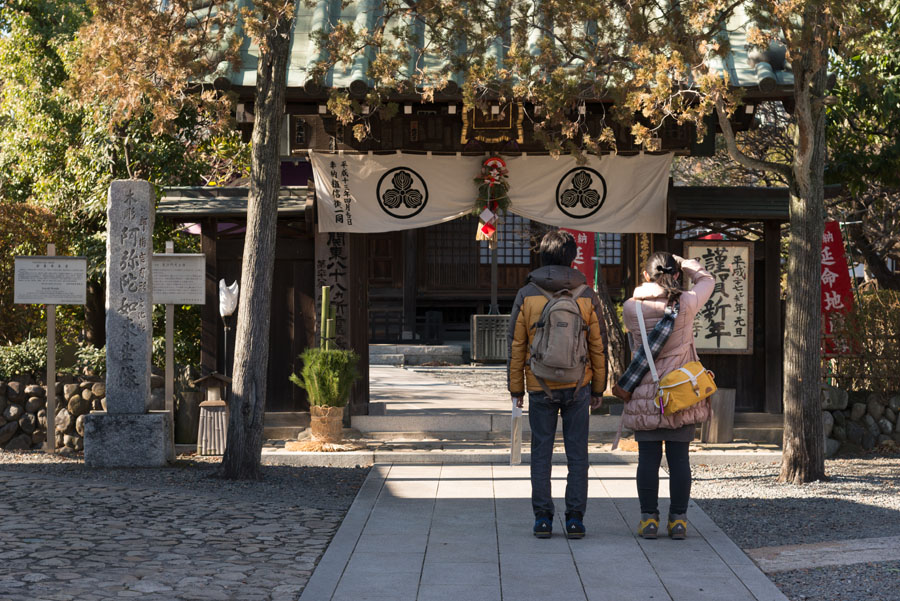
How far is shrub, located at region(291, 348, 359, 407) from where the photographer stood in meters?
11.0

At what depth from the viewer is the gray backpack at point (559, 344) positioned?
250 inches

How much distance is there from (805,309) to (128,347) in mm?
6771

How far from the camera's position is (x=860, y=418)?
1202cm

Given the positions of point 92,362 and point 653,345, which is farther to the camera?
point 92,362

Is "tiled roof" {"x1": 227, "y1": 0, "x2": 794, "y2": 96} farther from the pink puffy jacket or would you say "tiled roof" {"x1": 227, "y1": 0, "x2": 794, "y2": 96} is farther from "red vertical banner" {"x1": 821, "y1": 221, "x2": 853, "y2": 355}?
the pink puffy jacket

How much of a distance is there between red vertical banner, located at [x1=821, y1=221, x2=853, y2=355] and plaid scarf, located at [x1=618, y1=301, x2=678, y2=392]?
698 centimetres

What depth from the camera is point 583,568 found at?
5.82m

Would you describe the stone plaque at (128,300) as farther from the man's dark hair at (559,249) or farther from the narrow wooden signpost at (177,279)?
the man's dark hair at (559,249)

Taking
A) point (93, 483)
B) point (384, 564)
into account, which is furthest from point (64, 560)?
point (93, 483)

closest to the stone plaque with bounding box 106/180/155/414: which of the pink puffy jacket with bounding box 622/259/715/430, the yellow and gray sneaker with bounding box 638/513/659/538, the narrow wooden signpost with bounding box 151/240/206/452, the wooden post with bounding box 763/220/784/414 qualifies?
the narrow wooden signpost with bounding box 151/240/206/452

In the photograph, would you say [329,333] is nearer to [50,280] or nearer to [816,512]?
[50,280]

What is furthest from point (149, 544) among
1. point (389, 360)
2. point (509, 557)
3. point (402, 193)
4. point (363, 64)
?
point (389, 360)

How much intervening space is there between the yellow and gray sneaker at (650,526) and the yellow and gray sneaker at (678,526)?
0.11 m

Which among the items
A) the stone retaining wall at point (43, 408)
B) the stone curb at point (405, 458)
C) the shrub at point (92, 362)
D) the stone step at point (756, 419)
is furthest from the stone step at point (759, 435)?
the shrub at point (92, 362)
